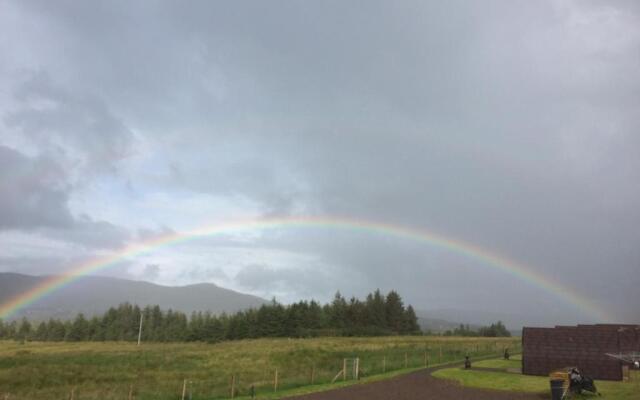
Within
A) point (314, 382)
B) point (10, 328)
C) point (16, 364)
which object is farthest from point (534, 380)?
point (10, 328)

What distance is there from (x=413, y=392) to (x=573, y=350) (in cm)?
1740

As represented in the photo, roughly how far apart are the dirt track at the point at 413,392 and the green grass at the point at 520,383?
1899mm

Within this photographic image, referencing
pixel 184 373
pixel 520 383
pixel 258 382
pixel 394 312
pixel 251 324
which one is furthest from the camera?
pixel 394 312

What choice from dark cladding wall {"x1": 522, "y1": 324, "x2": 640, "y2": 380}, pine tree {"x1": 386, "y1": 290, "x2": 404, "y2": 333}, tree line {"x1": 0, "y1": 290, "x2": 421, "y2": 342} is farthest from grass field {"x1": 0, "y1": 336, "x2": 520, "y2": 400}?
pine tree {"x1": 386, "y1": 290, "x2": 404, "y2": 333}

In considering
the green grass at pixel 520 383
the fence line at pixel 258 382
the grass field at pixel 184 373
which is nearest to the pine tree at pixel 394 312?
the grass field at pixel 184 373

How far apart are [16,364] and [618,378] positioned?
2439 inches

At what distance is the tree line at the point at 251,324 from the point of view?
12838cm

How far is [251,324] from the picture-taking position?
129m

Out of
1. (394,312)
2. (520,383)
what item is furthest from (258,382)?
(394,312)

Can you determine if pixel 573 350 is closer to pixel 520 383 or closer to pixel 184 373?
pixel 520 383

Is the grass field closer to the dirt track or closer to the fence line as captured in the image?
the fence line

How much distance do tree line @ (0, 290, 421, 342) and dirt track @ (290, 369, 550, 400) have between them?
3671 inches

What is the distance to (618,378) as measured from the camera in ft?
120

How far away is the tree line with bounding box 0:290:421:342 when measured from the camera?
128375 mm
